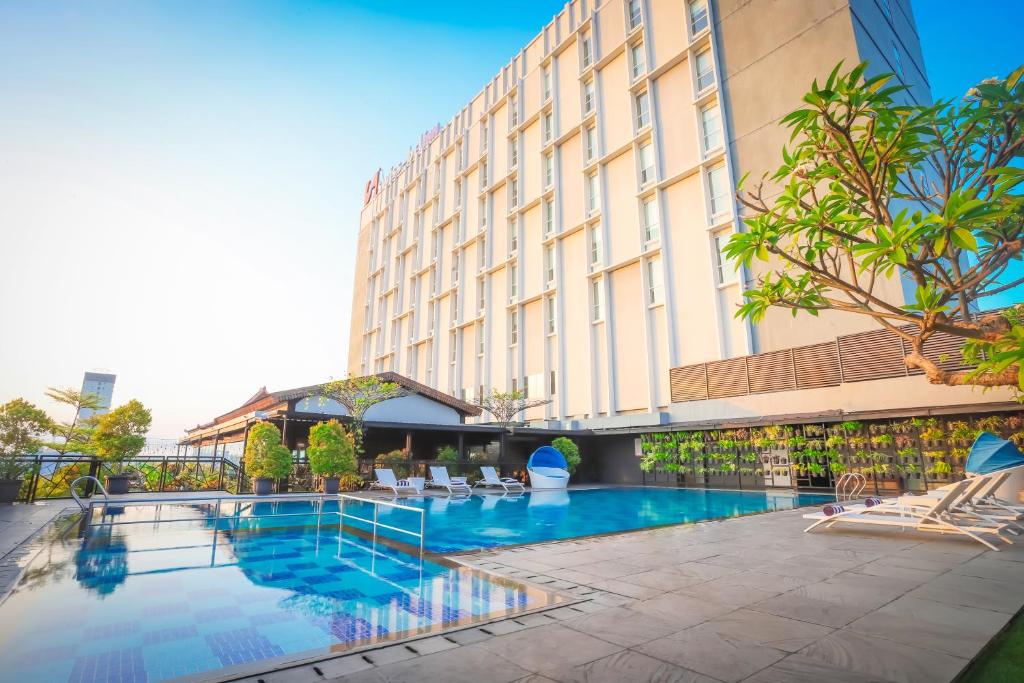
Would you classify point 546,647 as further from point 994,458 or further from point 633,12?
point 633,12

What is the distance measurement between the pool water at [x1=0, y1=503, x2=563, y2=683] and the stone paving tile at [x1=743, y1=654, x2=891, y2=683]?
1819 mm

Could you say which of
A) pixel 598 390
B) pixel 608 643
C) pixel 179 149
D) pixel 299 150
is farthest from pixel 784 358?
pixel 179 149

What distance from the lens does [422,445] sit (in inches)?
980

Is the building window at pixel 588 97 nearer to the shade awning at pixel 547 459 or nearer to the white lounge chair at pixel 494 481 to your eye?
the shade awning at pixel 547 459

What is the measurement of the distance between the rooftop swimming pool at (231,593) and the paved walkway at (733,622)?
495 millimetres

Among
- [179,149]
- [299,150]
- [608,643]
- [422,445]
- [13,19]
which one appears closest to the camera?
[608,643]

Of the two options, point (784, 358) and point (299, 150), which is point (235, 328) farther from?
point (784, 358)

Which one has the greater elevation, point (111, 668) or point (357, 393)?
point (357, 393)

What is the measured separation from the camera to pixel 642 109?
2677cm

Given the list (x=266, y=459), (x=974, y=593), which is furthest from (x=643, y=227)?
(x=974, y=593)

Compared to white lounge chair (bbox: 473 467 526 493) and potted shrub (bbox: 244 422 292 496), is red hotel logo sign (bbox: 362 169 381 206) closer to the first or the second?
white lounge chair (bbox: 473 467 526 493)

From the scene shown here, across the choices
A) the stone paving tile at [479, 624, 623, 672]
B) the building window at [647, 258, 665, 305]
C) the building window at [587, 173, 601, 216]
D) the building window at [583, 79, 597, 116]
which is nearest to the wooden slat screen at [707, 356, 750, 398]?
the building window at [647, 258, 665, 305]

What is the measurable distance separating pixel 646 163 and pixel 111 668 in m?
27.4

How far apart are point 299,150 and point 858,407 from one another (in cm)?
2110
